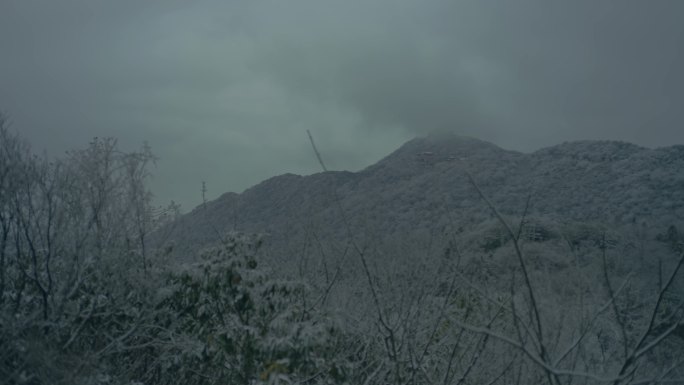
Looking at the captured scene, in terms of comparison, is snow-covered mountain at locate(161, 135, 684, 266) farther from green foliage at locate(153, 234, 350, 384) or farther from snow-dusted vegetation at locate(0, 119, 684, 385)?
green foliage at locate(153, 234, 350, 384)

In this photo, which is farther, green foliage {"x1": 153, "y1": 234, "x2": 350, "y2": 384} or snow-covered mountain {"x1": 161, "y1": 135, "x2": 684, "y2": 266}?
snow-covered mountain {"x1": 161, "y1": 135, "x2": 684, "y2": 266}

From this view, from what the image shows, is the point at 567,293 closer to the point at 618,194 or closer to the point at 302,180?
the point at 302,180

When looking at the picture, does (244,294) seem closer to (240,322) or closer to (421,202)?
(240,322)

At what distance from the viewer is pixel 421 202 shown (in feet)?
39.2

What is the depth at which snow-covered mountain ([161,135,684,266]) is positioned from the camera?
6588 mm

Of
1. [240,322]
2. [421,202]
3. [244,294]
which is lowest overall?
[240,322]

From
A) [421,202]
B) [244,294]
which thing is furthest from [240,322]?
[421,202]

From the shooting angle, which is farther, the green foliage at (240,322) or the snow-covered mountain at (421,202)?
the snow-covered mountain at (421,202)

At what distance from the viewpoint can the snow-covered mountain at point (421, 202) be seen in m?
6.59

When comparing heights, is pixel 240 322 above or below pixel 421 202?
below

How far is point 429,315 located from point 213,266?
266cm

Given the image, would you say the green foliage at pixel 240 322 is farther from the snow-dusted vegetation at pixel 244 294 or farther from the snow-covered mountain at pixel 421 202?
the snow-covered mountain at pixel 421 202

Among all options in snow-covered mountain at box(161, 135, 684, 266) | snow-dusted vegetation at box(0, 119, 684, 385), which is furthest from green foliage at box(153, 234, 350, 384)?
snow-covered mountain at box(161, 135, 684, 266)

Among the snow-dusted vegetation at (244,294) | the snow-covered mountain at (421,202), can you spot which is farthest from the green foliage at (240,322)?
the snow-covered mountain at (421,202)
